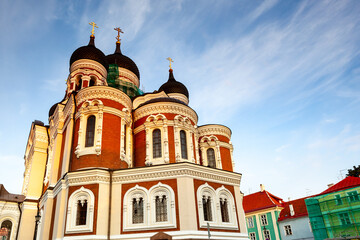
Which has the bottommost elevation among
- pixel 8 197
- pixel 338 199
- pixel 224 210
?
pixel 224 210

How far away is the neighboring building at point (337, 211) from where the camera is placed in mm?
25906

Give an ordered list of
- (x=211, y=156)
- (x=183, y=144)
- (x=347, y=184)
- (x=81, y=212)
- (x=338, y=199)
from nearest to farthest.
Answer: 1. (x=81, y=212)
2. (x=183, y=144)
3. (x=211, y=156)
4. (x=338, y=199)
5. (x=347, y=184)

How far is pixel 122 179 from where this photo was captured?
1539 centimetres

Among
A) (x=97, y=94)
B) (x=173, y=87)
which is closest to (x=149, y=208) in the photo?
(x=97, y=94)

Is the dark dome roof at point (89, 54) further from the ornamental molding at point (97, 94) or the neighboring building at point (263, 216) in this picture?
the neighboring building at point (263, 216)

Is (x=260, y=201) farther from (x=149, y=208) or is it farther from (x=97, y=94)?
(x=97, y=94)

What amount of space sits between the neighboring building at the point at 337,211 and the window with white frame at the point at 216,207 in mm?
15810

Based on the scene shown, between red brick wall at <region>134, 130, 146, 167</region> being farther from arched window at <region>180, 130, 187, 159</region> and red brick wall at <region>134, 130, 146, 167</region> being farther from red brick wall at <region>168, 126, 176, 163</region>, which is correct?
arched window at <region>180, 130, 187, 159</region>

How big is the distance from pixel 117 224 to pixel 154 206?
2013 millimetres

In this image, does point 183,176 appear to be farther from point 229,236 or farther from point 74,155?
point 74,155

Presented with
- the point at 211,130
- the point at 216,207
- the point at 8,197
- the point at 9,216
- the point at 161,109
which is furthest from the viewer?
the point at 211,130

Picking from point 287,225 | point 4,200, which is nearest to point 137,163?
point 4,200

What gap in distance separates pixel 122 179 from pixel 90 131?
360 centimetres

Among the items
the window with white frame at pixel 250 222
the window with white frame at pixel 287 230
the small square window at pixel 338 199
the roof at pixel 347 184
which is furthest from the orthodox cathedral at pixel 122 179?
the window with white frame at pixel 250 222
